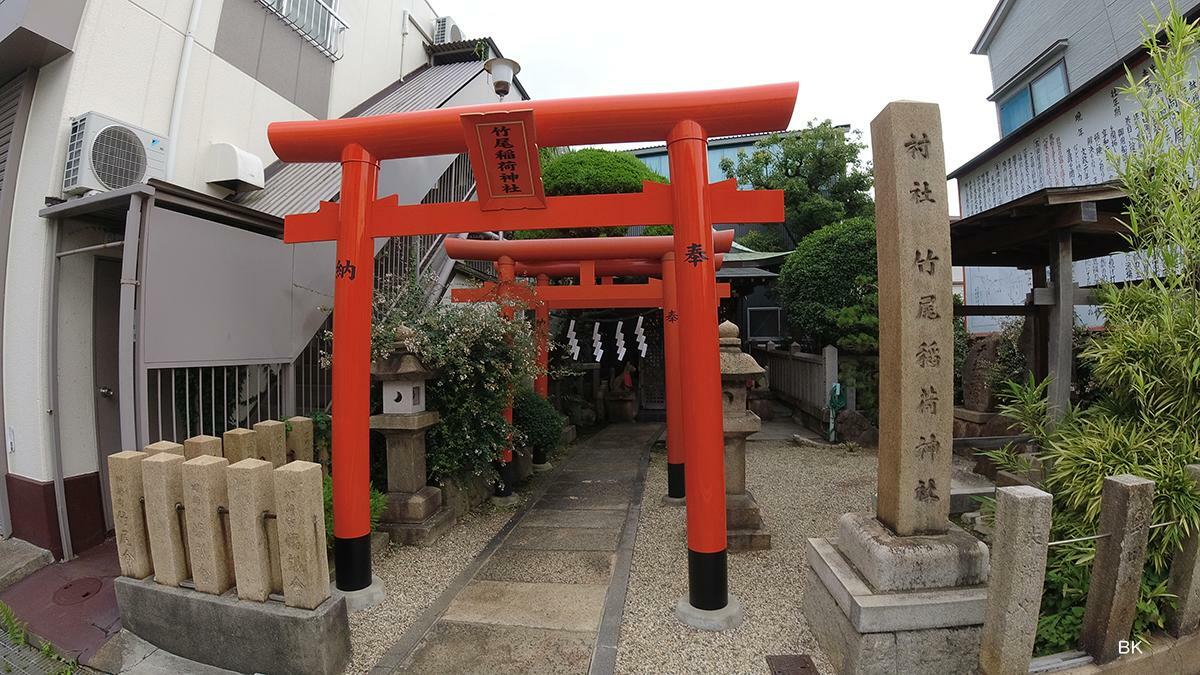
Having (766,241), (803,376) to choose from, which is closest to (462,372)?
(803,376)

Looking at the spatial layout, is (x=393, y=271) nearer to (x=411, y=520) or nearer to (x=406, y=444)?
(x=406, y=444)

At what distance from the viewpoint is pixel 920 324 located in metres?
3.11

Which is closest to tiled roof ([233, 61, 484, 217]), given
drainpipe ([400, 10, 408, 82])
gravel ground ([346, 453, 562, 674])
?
drainpipe ([400, 10, 408, 82])

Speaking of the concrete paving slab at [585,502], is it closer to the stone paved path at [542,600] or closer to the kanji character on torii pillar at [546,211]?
the stone paved path at [542,600]

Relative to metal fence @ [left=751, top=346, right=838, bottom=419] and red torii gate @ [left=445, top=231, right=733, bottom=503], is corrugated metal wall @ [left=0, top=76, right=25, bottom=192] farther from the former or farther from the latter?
metal fence @ [left=751, top=346, right=838, bottom=419]

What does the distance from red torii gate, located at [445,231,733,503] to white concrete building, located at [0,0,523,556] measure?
7.16ft

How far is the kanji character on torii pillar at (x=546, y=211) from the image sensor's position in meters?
3.67

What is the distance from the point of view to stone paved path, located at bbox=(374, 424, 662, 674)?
10.9ft

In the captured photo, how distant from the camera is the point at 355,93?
8477 millimetres

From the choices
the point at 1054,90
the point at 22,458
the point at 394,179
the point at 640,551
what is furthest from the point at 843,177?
the point at 22,458

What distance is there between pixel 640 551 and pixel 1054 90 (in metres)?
12.8

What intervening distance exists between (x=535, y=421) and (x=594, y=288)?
2160 millimetres

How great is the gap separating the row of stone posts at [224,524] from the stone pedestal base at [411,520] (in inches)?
75.4

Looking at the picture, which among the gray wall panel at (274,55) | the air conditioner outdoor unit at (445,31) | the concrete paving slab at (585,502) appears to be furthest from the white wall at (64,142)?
the air conditioner outdoor unit at (445,31)
